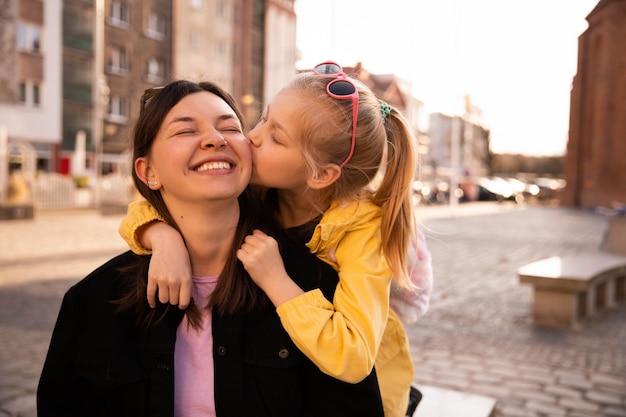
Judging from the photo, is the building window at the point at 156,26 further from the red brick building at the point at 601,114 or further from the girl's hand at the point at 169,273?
the girl's hand at the point at 169,273

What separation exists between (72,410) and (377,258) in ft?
3.57

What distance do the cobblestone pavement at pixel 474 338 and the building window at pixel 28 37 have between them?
19.9 m

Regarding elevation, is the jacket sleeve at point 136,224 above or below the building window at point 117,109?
below

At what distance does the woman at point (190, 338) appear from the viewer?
5.91 feet

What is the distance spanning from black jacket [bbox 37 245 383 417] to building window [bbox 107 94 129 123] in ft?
113

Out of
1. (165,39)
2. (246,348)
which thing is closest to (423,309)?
(246,348)

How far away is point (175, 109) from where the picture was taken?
188 cm

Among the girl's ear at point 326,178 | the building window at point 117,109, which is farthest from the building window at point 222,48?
the girl's ear at point 326,178

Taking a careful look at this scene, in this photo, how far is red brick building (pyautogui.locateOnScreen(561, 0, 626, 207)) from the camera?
1080 inches

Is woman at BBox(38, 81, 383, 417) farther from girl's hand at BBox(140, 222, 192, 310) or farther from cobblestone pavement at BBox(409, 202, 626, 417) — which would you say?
cobblestone pavement at BBox(409, 202, 626, 417)

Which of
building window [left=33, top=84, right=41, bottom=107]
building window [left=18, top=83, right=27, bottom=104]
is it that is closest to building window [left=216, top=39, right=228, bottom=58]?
building window [left=33, top=84, right=41, bottom=107]

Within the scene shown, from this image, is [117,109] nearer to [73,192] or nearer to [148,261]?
[73,192]

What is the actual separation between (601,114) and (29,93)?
92.3 ft

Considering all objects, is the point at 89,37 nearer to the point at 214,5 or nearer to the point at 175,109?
the point at 214,5
